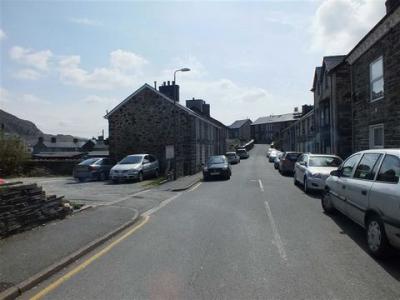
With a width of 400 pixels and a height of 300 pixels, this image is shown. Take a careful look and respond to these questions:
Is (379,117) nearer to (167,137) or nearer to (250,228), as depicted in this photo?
(250,228)

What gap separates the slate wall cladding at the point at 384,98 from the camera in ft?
46.4

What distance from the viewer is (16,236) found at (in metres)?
7.77

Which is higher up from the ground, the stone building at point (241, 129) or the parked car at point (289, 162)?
the stone building at point (241, 129)

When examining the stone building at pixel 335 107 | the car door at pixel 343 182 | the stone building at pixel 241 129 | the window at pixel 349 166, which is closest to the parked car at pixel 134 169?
the stone building at pixel 335 107

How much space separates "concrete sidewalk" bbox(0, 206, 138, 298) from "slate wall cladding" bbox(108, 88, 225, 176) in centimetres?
2152

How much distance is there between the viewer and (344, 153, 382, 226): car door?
6992mm

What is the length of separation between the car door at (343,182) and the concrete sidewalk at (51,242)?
197 inches

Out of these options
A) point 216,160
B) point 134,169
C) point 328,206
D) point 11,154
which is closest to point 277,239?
point 328,206

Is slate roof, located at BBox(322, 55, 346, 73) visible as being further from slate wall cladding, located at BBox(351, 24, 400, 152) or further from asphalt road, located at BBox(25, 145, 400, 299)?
asphalt road, located at BBox(25, 145, 400, 299)

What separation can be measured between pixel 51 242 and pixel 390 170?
6134 millimetres

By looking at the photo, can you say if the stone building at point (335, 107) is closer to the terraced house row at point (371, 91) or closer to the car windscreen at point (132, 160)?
the terraced house row at point (371, 91)

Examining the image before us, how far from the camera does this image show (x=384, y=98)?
15297mm

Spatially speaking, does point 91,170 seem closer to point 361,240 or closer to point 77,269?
point 77,269

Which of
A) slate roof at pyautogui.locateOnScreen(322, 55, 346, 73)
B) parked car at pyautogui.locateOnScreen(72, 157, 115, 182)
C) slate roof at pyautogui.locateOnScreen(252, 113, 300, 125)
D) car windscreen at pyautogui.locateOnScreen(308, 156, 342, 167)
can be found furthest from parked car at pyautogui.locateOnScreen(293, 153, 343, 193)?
slate roof at pyautogui.locateOnScreen(252, 113, 300, 125)
